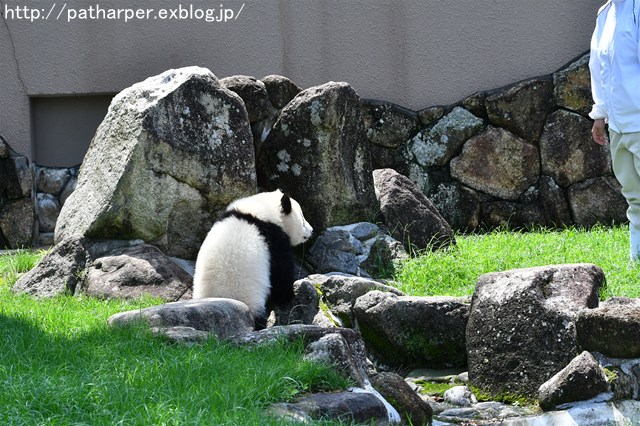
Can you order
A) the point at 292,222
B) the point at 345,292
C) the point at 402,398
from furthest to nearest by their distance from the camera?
1. the point at 292,222
2. the point at 345,292
3. the point at 402,398

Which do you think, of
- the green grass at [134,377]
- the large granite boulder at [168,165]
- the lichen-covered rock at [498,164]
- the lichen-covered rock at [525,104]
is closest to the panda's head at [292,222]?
the large granite boulder at [168,165]

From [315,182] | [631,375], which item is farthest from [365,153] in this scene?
[631,375]

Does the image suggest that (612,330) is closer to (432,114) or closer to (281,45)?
(432,114)

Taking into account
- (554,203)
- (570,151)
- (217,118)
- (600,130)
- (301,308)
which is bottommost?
(554,203)

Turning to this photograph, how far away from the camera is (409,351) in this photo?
6184mm

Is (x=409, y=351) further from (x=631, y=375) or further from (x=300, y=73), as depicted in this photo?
(x=300, y=73)

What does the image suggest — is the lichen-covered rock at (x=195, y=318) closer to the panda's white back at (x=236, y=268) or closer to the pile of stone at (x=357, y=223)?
the pile of stone at (x=357, y=223)

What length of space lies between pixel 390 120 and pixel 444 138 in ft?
1.99

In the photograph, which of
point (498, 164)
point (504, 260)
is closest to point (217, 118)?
point (504, 260)

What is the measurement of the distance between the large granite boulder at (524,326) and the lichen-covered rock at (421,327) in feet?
0.95

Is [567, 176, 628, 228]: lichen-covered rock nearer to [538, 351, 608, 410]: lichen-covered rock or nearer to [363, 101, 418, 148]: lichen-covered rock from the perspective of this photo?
[363, 101, 418, 148]: lichen-covered rock

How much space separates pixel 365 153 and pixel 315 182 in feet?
1.89

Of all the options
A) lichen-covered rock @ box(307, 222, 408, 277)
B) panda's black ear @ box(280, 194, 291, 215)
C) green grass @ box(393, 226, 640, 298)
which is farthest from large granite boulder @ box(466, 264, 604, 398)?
lichen-covered rock @ box(307, 222, 408, 277)

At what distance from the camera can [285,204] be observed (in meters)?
6.86
